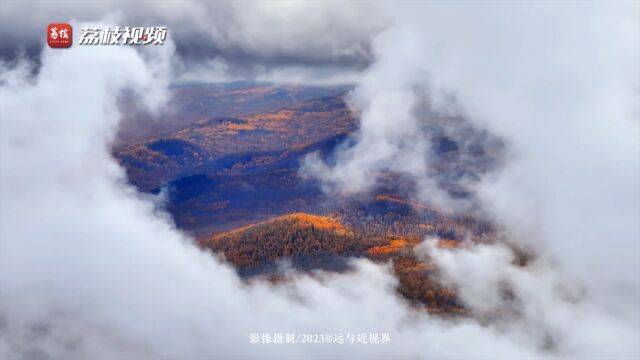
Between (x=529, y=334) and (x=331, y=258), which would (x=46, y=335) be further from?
(x=529, y=334)

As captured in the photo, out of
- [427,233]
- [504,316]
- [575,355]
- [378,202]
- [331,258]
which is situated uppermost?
[378,202]

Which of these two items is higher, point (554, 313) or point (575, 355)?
point (554, 313)

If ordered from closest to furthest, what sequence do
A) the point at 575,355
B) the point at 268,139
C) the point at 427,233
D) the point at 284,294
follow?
the point at 284,294 → the point at 575,355 → the point at 427,233 → the point at 268,139

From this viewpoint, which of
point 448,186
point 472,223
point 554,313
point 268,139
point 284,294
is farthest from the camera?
point 268,139

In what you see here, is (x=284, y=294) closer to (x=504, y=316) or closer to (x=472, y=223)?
(x=504, y=316)

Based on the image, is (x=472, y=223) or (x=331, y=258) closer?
(x=331, y=258)

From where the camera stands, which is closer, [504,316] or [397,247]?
[504,316]

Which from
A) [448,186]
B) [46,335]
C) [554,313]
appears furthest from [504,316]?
[46,335]

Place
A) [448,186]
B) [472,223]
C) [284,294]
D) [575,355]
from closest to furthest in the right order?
[284,294], [575,355], [472,223], [448,186]

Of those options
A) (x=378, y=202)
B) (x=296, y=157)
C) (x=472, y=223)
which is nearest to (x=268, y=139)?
(x=296, y=157)
